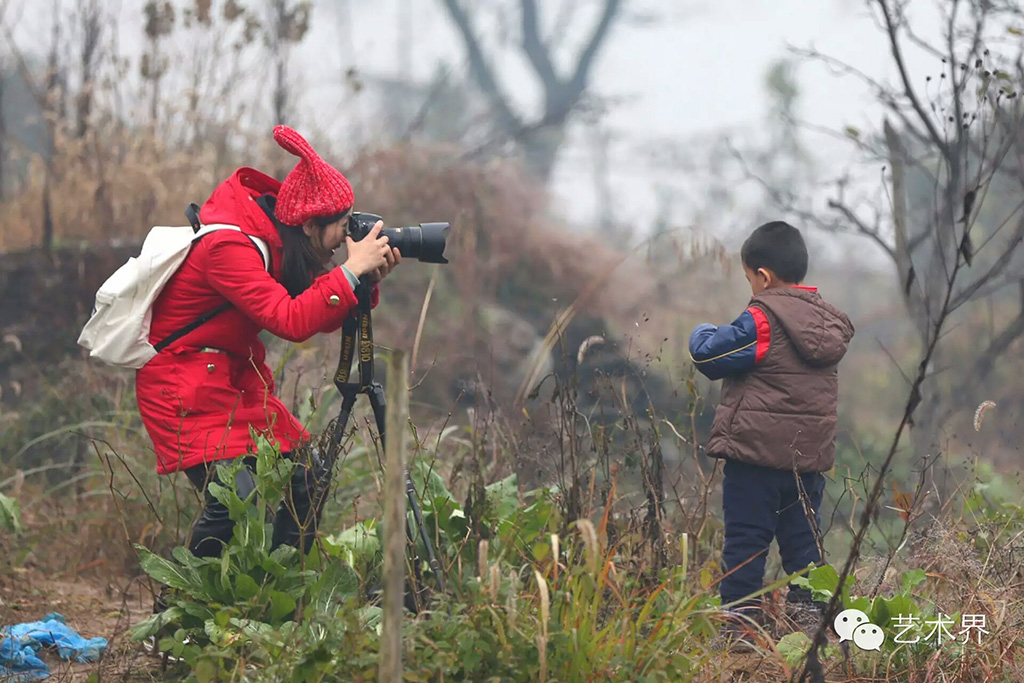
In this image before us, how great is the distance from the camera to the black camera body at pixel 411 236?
3480 mm

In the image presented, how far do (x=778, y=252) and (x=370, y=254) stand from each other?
1.50 m

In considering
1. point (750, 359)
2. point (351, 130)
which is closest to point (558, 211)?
point (351, 130)

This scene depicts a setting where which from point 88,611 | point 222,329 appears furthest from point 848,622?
point 88,611

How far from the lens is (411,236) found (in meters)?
3.50

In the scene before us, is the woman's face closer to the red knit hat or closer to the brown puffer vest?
the red knit hat

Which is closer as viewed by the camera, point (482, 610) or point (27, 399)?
point (482, 610)

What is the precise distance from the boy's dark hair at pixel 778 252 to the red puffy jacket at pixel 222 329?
54.3 inches

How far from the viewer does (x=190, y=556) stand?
10.2 ft

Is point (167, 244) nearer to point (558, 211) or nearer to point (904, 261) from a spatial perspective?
point (904, 261)

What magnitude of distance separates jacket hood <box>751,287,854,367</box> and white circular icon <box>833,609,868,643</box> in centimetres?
98

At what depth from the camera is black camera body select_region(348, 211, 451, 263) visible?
3480 millimetres

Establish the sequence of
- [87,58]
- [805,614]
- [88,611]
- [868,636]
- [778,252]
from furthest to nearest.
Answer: [87,58] < [88,611] < [778,252] < [805,614] < [868,636]

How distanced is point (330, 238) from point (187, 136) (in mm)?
5648

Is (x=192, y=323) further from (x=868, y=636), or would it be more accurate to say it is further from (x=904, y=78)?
(x=904, y=78)
